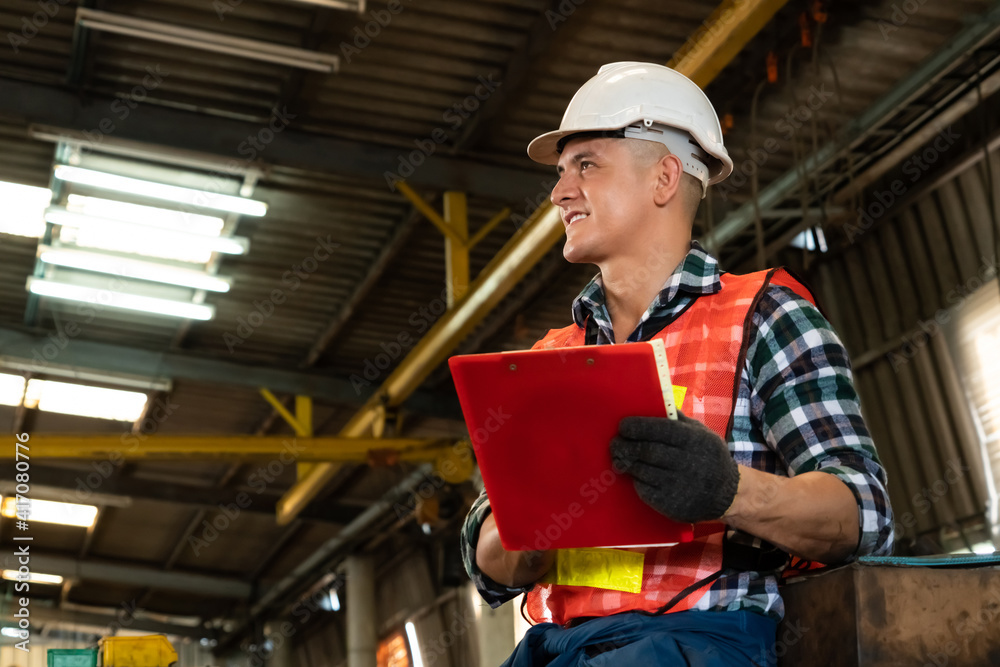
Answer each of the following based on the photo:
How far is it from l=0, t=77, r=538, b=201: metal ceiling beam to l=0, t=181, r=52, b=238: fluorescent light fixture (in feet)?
4.32

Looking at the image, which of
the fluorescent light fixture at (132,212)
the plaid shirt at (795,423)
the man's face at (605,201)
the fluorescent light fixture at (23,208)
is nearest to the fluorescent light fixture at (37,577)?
the fluorescent light fixture at (23,208)

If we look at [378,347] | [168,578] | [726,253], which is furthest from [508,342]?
[168,578]

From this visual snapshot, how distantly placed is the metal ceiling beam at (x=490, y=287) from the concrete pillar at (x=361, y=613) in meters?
4.54

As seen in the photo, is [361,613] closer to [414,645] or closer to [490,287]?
[414,645]

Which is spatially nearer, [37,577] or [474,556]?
[474,556]

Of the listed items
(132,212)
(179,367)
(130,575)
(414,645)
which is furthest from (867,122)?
A: (130,575)

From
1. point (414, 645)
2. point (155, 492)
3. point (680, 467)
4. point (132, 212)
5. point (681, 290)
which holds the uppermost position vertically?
point (132, 212)

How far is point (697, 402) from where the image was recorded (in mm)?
1992

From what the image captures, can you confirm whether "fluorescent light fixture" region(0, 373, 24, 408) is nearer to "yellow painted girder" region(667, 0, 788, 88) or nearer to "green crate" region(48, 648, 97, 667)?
"yellow painted girder" region(667, 0, 788, 88)

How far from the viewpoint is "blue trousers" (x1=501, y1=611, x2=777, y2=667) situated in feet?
5.87

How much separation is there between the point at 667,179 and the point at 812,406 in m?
0.64

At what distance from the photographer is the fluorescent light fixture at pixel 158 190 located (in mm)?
8219

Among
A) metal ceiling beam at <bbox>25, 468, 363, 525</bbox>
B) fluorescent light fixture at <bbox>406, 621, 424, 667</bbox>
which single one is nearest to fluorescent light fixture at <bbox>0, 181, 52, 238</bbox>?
metal ceiling beam at <bbox>25, 468, 363, 525</bbox>

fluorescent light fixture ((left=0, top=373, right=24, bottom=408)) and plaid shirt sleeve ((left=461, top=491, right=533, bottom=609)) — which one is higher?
fluorescent light fixture ((left=0, top=373, right=24, bottom=408))
